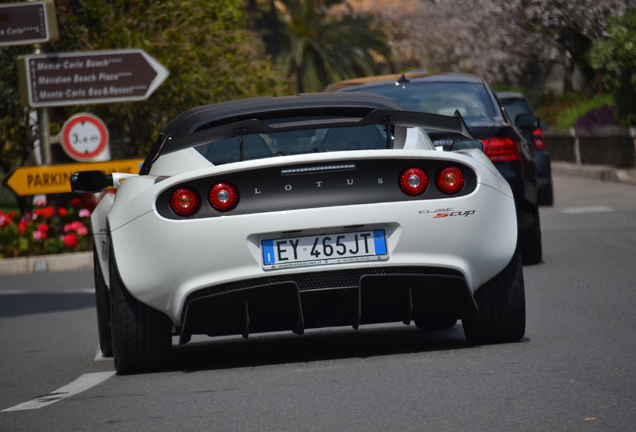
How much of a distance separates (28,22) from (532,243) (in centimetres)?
816

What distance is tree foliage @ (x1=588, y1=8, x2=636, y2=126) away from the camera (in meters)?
22.8

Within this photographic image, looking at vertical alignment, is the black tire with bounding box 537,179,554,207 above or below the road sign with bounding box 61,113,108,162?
below

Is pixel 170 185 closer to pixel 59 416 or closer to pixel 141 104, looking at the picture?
pixel 59 416

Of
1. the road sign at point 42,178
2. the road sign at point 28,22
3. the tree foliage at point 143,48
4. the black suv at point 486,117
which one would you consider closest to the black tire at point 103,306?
the black suv at point 486,117

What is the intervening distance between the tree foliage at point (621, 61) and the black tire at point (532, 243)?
13.2 metres

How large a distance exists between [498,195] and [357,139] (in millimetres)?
740

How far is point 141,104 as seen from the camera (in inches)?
750

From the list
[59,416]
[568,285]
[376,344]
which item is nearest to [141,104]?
[568,285]

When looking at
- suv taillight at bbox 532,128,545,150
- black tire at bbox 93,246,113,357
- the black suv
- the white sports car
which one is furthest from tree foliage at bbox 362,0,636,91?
the white sports car

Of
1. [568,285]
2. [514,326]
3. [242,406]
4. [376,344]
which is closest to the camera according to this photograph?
[242,406]

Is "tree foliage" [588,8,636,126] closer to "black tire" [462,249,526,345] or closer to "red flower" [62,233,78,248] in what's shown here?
"red flower" [62,233,78,248]

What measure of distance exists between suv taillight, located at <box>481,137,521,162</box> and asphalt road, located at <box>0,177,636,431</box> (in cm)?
143

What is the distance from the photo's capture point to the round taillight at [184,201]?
203 inches

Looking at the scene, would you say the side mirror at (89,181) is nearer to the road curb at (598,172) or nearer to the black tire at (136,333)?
the black tire at (136,333)
